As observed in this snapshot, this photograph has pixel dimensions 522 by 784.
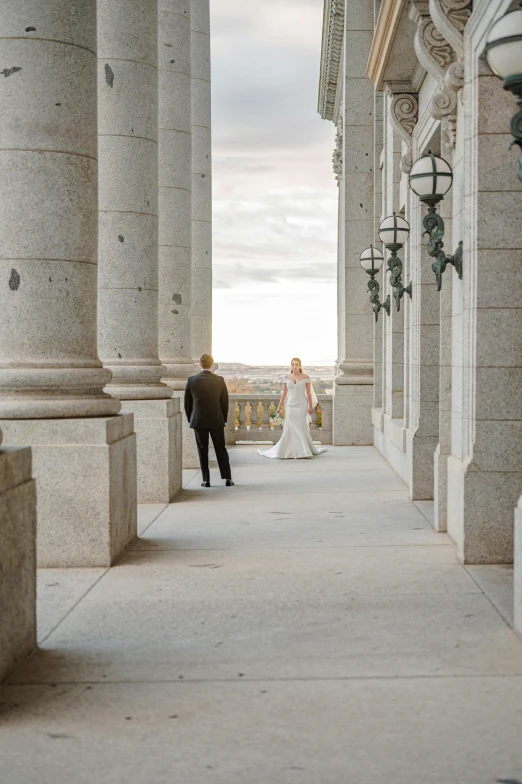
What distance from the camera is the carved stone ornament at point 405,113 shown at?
15.1 metres

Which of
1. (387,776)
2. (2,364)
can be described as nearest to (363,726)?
(387,776)

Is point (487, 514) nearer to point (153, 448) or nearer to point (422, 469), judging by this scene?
point (422, 469)

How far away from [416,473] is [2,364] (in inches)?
261

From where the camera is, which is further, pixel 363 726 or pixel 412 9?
pixel 412 9

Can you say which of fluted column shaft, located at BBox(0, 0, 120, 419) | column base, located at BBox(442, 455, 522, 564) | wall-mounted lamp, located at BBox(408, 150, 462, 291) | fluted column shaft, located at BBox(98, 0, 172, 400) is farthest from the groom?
column base, located at BBox(442, 455, 522, 564)

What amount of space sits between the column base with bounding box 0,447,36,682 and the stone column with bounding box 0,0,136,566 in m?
2.71

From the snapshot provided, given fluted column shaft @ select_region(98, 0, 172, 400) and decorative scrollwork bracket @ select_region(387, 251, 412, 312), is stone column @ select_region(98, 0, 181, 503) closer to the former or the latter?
fluted column shaft @ select_region(98, 0, 172, 400)

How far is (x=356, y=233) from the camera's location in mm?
24891

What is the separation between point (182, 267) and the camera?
19328mm

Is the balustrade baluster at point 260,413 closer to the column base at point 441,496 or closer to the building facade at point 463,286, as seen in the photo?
the building facade at point 463,286

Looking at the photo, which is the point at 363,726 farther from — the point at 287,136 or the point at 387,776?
the point at 287,136

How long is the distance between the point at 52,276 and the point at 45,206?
64 cm

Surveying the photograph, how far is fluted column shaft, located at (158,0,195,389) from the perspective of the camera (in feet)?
62.0

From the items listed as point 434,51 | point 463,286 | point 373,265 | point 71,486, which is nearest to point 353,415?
point 373,265
